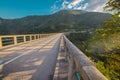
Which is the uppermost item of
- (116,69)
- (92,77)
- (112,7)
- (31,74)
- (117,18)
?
(112,7)

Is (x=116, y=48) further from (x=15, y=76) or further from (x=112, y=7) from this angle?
(x=15, y=76)

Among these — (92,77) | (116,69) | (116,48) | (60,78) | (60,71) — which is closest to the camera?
(92,77)

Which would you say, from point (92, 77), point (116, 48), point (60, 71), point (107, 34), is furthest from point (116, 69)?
point (92, 77)

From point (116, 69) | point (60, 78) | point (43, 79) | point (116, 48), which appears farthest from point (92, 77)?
point (116, 48)

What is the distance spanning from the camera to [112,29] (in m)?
14.1

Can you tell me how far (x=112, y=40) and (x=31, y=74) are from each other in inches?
379

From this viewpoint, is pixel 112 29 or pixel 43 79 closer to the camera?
pixel 43 79

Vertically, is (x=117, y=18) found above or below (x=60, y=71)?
above

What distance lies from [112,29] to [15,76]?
9812 millimetres

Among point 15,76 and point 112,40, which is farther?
point 112,40

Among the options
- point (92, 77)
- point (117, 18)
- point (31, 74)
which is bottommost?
point (31, 74)

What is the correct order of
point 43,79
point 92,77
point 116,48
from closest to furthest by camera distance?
point 92,77 < point 43,79 < point 116,48

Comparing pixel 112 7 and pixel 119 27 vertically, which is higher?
pixel 112 7

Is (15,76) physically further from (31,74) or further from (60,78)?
(60,78)
